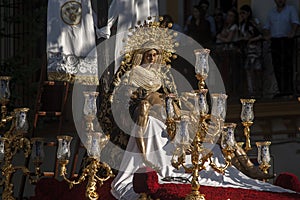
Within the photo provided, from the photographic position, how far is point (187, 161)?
1359 cm

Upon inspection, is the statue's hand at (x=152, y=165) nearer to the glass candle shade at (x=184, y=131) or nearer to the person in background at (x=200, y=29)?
the glass candle shade at (x=184, y=131)

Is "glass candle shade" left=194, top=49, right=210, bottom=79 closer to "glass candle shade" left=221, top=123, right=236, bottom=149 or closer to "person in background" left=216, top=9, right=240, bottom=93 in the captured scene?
"glass candle shade" left=221, top=123, right=236, bottom=149

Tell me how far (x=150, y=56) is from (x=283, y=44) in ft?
9.62

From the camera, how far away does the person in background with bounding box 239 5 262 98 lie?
678 inches

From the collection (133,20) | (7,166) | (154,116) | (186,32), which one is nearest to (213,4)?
(186,32)

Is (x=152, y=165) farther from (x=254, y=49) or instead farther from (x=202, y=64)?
(x=254, y=49)

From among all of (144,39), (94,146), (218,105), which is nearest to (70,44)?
(144,39)

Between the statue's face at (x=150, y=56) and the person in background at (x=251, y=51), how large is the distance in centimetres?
269

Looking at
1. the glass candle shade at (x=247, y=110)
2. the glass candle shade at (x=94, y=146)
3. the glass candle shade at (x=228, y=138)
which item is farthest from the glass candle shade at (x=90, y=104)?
the glass candle shade at (x=247, y=110)

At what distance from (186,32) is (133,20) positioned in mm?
2846

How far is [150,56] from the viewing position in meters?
14.9

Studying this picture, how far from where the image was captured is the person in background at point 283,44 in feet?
56.0

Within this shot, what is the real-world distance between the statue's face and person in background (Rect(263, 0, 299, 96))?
279 centimetres

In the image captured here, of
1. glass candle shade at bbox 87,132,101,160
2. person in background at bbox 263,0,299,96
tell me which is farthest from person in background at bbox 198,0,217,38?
glass candle shade at bbox 87,132,101,160
